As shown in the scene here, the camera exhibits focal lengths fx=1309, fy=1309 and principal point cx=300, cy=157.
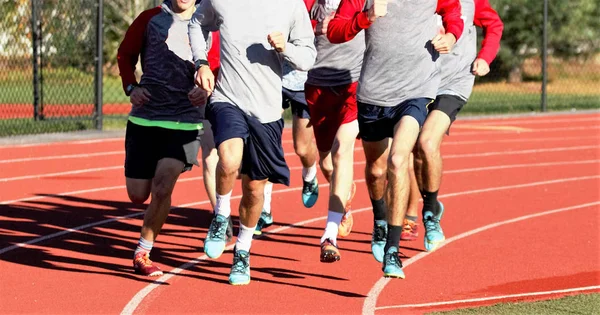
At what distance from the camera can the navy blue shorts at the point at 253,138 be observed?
322 inches

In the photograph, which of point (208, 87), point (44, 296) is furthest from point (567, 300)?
point (44, 296)

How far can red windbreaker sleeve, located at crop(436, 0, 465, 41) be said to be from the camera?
910 centimetres

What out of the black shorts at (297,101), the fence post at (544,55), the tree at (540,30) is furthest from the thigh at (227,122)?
the tree at (540,30)

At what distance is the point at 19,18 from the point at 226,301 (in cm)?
1346

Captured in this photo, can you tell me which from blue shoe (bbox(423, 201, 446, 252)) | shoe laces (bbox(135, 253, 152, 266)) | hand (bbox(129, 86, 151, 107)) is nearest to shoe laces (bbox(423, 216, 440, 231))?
blue shoe (bbox(423, 201, 446, 252))

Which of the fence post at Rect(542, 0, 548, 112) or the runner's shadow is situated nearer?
the runner's shadow

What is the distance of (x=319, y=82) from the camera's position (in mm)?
10203

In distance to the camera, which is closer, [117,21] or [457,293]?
[457,293]

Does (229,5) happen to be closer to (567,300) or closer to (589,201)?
(567,300)

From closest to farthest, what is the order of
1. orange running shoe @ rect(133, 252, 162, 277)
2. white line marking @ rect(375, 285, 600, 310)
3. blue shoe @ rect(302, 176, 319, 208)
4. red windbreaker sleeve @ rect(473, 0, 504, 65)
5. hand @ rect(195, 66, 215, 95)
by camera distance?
white line marking @ rect(375, 285, 600, 310)
hand @ rect(195, 66, 215, 95)
orange running shoe @ rect(133, 252, 162, 277)
red windbreaker sleeve @ rect(473, 0, 504, 65)
blue shoe @ rect(302, 176, 319, 208)

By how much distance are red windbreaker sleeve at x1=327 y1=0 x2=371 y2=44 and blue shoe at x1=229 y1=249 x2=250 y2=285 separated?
5.13 feet

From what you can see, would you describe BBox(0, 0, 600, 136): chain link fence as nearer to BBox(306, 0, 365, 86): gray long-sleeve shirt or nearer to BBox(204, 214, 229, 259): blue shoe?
BBox(306, 0, 365, 86): gray long-sleeve shirt

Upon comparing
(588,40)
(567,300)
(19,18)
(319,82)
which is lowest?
(588,40)

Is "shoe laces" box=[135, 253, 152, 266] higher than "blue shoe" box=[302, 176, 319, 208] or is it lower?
higher
